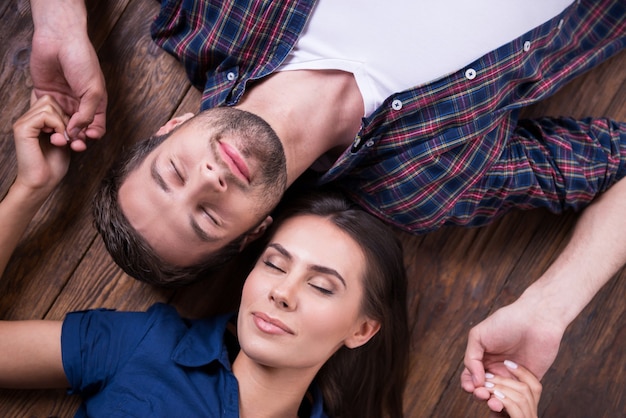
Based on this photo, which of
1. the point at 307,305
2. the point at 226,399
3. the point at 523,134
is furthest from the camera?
the point at 523,134

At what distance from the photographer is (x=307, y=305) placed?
1833mm

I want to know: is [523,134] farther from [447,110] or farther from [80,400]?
[80,400]

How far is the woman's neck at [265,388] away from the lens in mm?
1964

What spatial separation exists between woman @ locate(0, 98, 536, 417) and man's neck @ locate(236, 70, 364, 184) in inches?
7.6

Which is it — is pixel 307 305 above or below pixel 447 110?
below

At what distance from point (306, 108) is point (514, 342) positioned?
3.13 feet

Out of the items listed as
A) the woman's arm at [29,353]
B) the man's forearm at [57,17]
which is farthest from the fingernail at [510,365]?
the man's forearm at [57,17]

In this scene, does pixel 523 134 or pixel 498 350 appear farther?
pixel 523 134

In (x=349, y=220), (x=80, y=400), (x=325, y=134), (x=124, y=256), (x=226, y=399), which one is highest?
(x=325, y=134)

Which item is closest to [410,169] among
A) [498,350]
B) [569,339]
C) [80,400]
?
[498,350]

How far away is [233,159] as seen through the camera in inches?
68.9

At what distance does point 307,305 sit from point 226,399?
40cm

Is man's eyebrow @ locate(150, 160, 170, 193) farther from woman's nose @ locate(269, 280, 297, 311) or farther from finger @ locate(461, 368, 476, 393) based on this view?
finger @ locate(461, 368, 476, 393)

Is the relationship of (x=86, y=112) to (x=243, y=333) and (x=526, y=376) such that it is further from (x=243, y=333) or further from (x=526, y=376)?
(x=526, y=376)
